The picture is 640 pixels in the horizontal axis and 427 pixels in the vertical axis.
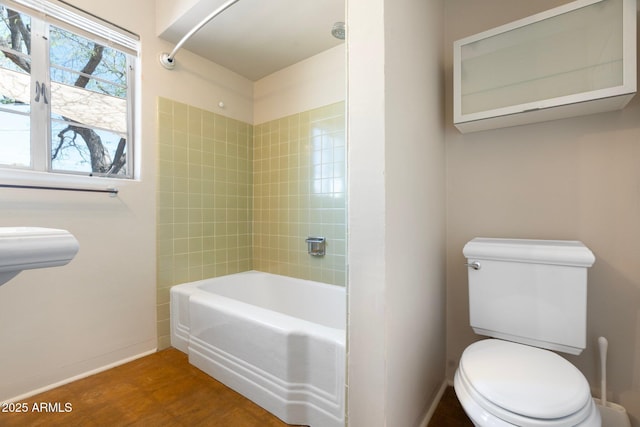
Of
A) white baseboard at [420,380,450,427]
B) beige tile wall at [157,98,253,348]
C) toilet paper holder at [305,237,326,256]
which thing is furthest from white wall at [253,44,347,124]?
white baseboard at [420,380,450,427]

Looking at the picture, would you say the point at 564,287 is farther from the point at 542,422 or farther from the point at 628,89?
the point at 628,89

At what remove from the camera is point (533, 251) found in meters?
1.21

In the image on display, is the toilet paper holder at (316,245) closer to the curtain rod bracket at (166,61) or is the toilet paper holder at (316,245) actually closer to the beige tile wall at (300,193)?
the beige tile wall at (300,193)

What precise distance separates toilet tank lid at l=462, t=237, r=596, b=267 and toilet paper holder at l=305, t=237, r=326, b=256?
117 centimetres

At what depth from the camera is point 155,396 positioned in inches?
60.4

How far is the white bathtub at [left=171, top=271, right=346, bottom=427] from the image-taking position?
50.5 inches

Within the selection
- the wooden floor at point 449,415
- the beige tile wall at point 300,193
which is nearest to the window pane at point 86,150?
the beige tile wall at point 300,193

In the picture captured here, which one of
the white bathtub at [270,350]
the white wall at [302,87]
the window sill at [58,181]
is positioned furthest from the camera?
the white wall at [302,87]

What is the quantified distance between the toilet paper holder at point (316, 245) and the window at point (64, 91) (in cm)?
142

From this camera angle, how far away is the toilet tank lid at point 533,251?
113 centimetres

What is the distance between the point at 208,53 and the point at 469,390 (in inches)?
107

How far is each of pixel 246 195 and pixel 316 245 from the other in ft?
3.00

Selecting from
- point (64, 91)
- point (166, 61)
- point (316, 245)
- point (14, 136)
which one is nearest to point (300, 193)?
point (316, 245)

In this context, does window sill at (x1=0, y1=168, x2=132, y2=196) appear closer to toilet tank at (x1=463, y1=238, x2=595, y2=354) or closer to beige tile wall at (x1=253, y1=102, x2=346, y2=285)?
beige tile wall at (x1=253, y1=102, x2=346, y2=285)
